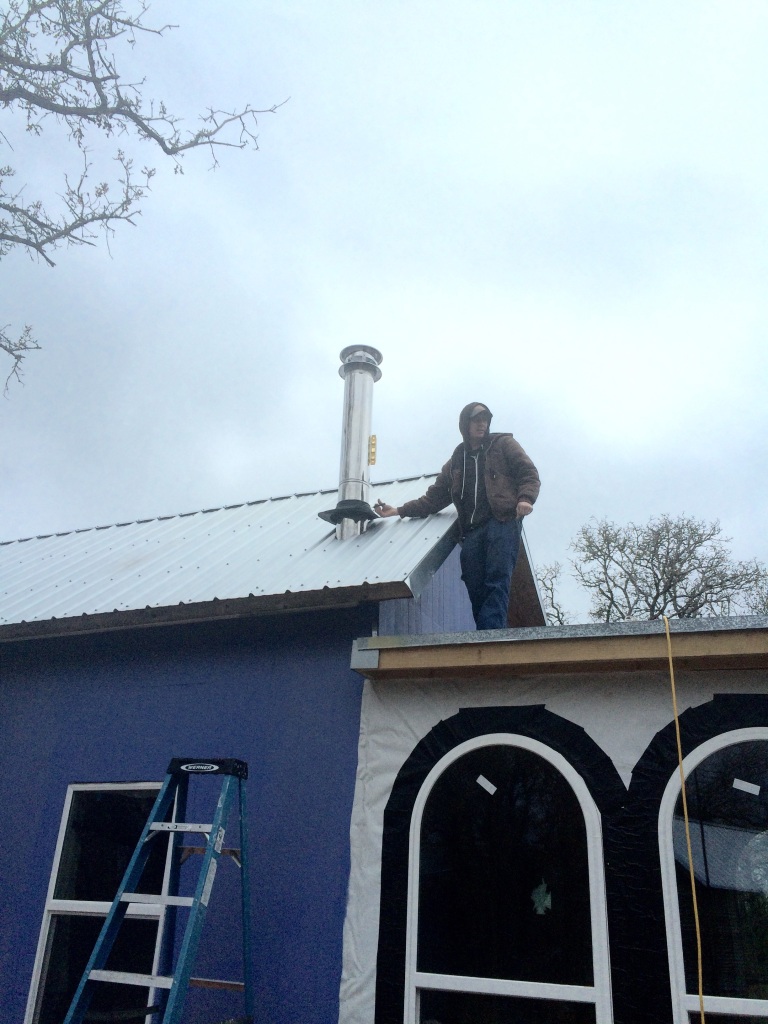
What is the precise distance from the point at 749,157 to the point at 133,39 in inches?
352

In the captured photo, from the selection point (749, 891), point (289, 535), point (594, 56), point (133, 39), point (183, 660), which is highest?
point (594, 56)

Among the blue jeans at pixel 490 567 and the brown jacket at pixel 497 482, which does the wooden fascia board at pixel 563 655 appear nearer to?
the blue jeans at pixel 490 567

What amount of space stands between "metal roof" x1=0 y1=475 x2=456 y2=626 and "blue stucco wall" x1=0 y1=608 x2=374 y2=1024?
0.93ft

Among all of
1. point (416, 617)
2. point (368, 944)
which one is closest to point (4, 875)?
point (368, 944)

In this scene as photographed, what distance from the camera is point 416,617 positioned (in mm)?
5570

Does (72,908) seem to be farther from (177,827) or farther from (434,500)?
(434,500)

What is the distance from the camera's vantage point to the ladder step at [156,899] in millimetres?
3932

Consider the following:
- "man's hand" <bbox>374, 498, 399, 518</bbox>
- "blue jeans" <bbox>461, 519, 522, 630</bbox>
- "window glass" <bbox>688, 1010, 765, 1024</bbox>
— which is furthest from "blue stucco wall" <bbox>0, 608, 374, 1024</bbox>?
"window glass" <bbox>688, 1010, 765, 1024</bbox>

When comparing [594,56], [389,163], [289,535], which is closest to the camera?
[289,535]

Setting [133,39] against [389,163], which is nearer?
[133,39]

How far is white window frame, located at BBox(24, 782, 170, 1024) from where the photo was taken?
456 centimetres

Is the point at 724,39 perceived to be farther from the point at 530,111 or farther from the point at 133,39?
the point at 133,39

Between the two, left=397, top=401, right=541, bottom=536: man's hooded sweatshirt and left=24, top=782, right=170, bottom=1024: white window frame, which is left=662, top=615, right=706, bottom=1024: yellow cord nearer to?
left=397, top=401, right=541, bottom=536: man's hooded sweatshirt

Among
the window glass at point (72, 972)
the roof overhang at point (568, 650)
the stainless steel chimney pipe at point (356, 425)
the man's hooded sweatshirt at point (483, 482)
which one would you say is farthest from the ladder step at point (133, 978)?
the man's hooded sweatshirt at point (483, 482)
